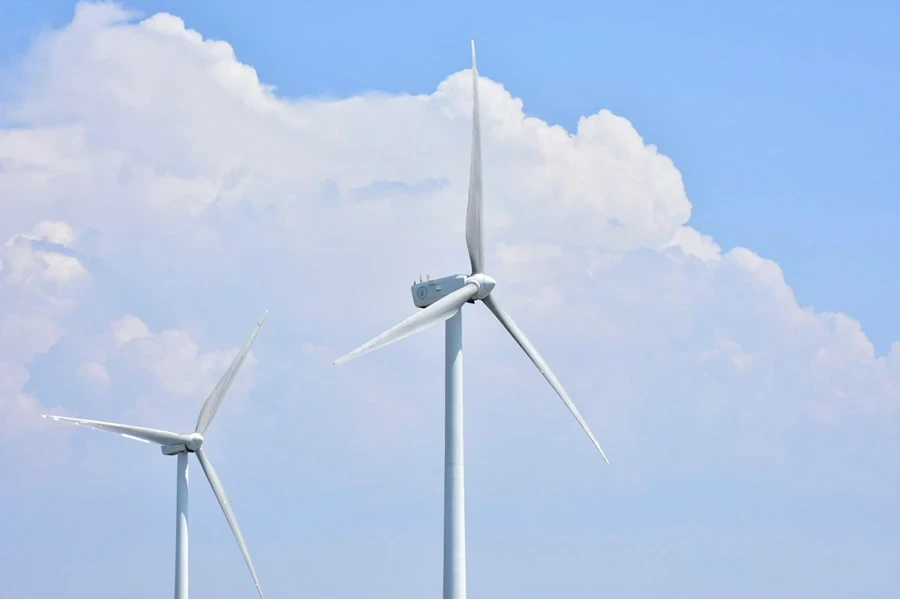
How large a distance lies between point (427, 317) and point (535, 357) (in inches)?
209

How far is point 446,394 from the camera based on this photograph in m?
56.0

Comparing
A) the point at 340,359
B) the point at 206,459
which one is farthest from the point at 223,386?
the point at 340,359

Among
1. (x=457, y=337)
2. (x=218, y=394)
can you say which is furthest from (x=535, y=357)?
(x=218, y=394)

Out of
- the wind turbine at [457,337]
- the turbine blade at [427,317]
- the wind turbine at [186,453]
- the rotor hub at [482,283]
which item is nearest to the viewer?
the turbine blade at [427,317]

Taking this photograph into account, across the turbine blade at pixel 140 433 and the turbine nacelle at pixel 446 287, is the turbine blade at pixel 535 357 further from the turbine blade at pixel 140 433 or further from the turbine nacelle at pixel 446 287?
the turbine blade at pixel 140 433

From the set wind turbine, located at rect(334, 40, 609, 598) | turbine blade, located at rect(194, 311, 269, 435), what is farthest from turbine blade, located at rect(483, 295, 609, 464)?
turbine blade, located at rect(194, 311, 269, 435)

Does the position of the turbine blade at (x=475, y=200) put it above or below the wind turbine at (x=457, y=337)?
above

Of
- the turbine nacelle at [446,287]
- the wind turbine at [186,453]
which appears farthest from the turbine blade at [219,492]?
the turbine nacelle at [446,287]

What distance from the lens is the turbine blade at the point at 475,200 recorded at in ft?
188

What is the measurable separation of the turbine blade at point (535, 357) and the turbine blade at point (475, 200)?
61.1 inches

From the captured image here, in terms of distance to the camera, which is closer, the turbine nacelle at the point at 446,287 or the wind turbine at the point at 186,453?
the turbine nacelle at the point at 446,287

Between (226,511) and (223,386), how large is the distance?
5.82 m

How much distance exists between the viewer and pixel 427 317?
5466cm

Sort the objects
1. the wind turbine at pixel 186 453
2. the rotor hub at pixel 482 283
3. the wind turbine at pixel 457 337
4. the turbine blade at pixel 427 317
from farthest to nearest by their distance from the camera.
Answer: the wind turbine at pixel 186 453 → the rotor hub at pixel 482 283 → the wind turbine at pixel 457 337 → the turbine blade at pixel 427 317
